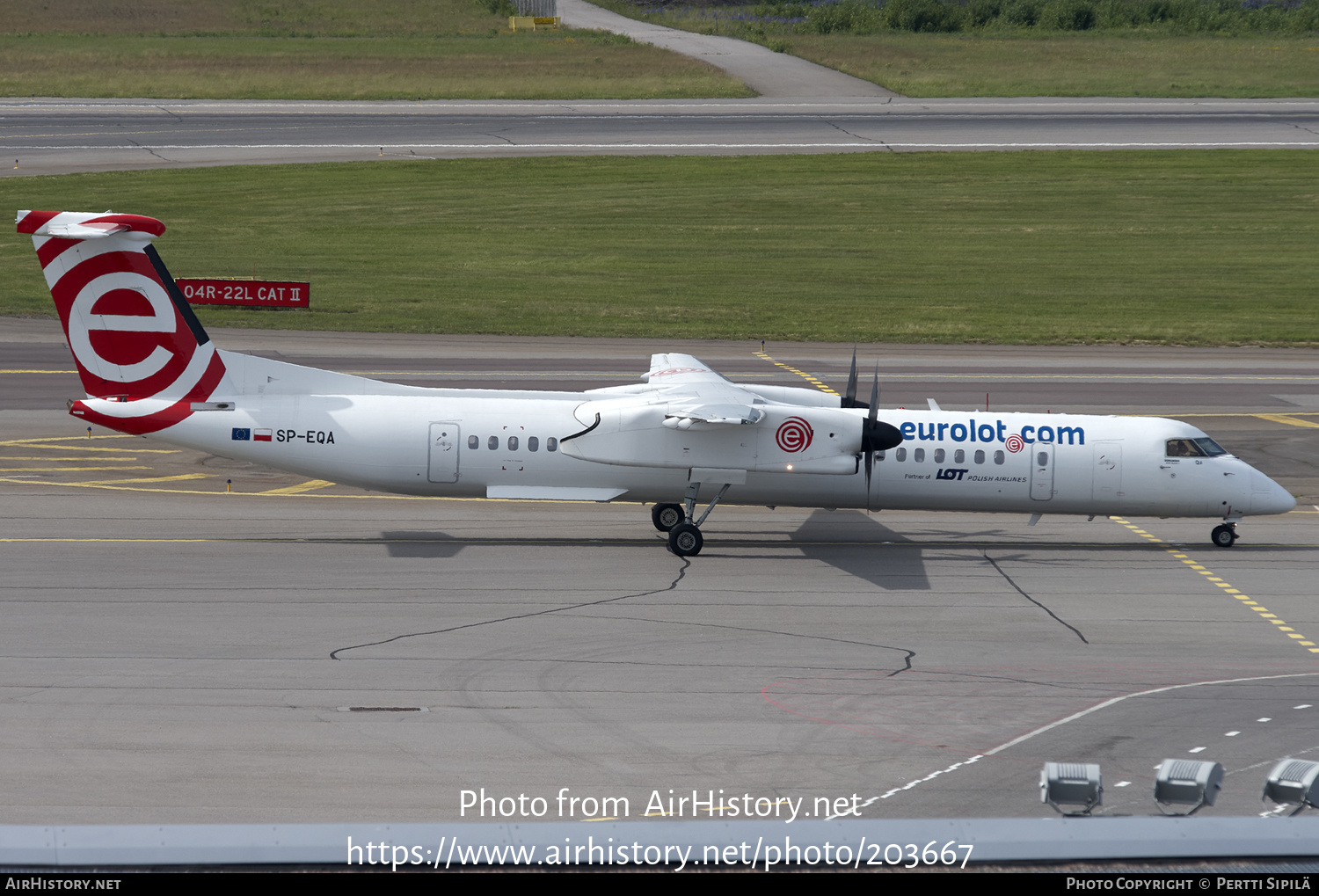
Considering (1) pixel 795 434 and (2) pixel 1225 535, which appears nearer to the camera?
(1) pixel 795 434

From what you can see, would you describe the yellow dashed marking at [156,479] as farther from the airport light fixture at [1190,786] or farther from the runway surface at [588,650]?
the airport light fixture at [1190,786]

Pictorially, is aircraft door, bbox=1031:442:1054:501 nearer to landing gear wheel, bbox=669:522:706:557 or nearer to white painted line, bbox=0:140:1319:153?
landing gear wheel, bbox=669:522:706:557

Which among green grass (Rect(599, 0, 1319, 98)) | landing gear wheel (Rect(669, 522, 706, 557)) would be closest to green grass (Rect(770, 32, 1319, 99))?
green grass (Rect(599, 0, 1319, 98))

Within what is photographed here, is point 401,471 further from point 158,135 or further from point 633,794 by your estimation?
point 158,135

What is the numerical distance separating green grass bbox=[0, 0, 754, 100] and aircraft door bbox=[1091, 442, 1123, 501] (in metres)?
66.0

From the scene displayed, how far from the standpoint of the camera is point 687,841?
682 centimetres

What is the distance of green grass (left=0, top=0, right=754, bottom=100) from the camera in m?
86.2

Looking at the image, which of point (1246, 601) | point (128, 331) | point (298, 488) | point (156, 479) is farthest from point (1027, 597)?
point (156, 479)

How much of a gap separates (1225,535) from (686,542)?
1185cm

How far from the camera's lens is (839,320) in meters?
51.5

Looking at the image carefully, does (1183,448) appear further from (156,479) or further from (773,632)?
(156,479)
